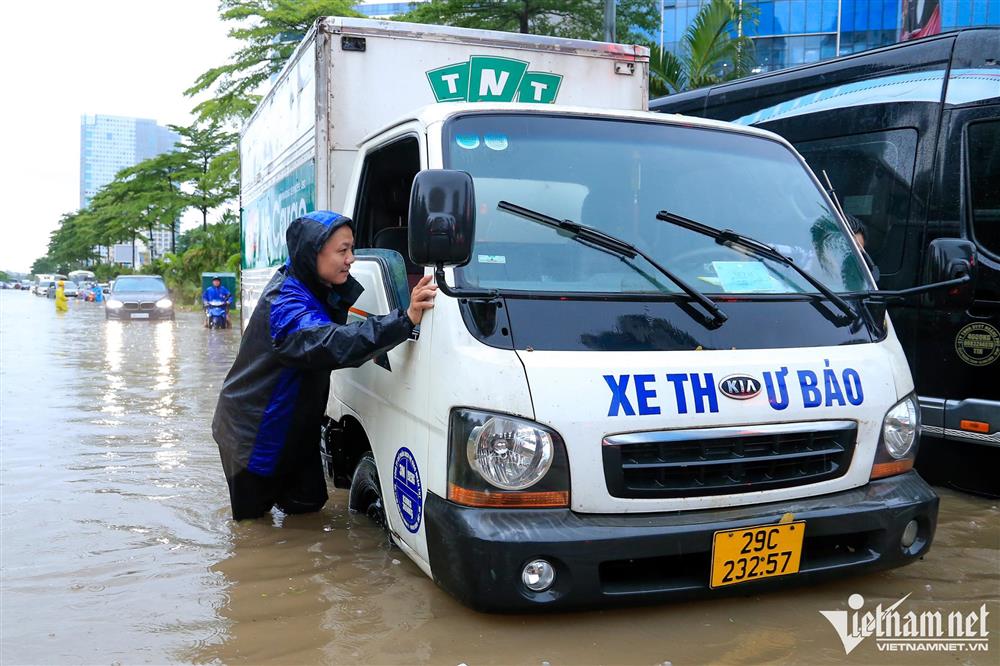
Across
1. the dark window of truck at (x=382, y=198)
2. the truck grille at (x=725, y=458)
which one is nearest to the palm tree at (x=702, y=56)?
the dark window of truck at (x=382, y=198)

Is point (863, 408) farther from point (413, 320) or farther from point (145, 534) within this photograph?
point (145, 534)

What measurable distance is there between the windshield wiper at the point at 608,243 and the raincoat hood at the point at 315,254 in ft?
2.95

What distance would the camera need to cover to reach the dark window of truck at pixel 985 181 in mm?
5328

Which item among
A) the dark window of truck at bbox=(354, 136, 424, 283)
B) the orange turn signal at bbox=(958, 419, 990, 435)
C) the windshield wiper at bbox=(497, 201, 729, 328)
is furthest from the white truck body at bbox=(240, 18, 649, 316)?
the orange turn signal at bbox=(958, 419, 990, 435)

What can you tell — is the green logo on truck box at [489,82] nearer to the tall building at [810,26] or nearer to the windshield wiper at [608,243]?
the windshield wiper at [608,243]

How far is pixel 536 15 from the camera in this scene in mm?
16922

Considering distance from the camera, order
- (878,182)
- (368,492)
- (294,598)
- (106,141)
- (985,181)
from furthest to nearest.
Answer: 1. (106,141)
2. (878,182)
3. (985,181)
4. (368,492)
5. (294,598)

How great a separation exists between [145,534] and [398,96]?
2.80 metres

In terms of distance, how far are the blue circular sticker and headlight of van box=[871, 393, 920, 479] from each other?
1740 mm

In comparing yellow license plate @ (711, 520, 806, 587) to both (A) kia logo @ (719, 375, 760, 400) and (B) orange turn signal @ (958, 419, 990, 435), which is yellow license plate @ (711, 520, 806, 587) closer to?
(A) kia logo @ (719, 375, 760, 400)

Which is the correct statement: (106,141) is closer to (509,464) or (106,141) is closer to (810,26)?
(810,26)

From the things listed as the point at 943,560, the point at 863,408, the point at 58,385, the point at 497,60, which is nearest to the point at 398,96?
the point at 497,60

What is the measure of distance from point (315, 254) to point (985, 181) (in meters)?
4.06

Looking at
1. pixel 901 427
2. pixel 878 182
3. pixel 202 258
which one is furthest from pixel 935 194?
pixel 202 258
